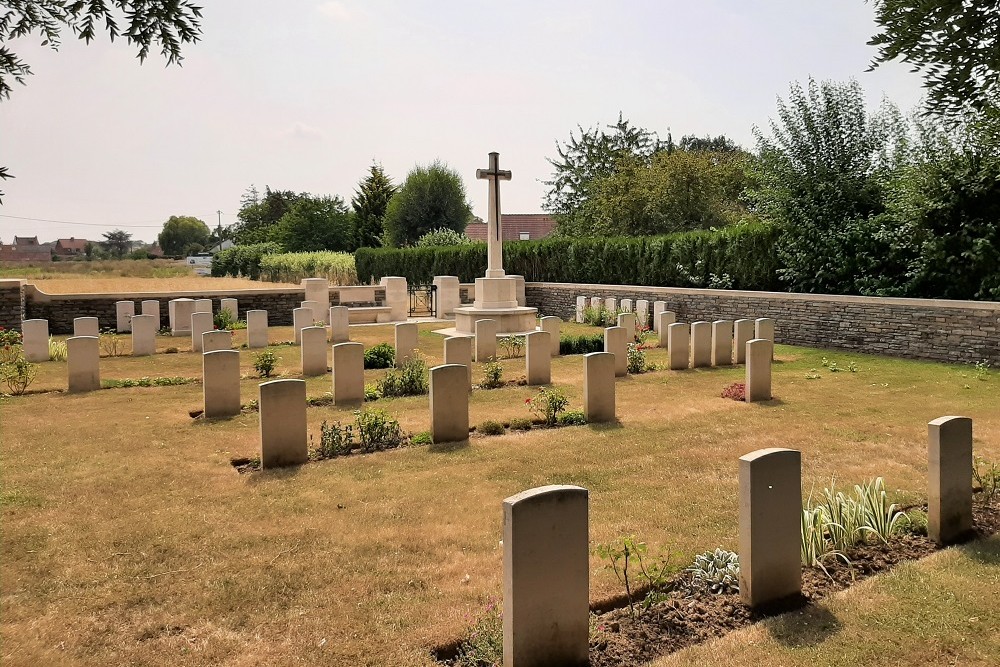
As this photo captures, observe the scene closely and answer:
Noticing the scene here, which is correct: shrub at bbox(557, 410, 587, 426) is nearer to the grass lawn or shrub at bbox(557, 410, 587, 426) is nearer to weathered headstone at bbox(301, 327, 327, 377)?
the grass lawn

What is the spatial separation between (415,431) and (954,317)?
1074 centimetres

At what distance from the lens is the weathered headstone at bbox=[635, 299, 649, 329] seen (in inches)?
742

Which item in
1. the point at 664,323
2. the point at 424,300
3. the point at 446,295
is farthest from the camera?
the point at 424,300

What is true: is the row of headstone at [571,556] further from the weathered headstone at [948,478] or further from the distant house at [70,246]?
the distant house at [70,246]

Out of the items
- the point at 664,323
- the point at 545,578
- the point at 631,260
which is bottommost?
the point at 545,578

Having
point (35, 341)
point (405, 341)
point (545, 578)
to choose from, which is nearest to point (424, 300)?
point (405, 341)

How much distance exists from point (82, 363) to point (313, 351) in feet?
11.4

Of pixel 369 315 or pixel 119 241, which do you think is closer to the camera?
pixel 369 315

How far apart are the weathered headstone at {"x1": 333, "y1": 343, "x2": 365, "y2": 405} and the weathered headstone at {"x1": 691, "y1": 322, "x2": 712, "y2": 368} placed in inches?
Answer: 243

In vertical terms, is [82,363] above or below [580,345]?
above

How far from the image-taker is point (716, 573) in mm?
4316

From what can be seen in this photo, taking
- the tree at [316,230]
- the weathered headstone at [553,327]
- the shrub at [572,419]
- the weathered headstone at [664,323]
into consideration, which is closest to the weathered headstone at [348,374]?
the shrub at [572,419]

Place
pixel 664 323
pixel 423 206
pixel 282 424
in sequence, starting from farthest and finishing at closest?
pixel 423 206
pixel 664 323
pixel 282 424

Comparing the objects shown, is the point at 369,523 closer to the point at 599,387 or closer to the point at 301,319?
the point at 599,387
